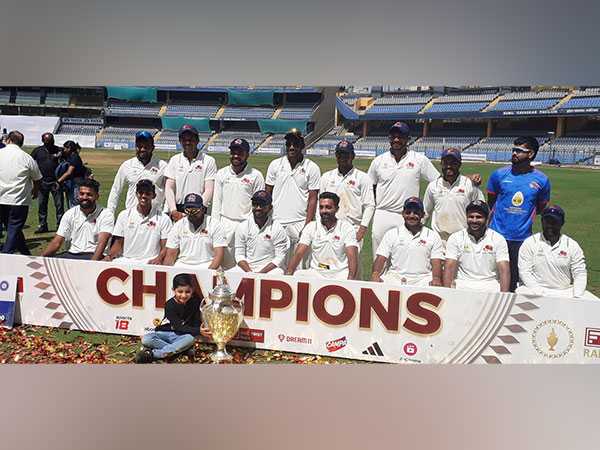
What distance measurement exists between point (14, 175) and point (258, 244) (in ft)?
8.37

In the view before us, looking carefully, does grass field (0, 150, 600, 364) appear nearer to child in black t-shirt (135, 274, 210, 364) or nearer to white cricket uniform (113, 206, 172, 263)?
child in black t-shirt (135, 274, 210, 364)

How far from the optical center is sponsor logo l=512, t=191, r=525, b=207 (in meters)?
4.00

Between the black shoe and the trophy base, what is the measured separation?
396 mm

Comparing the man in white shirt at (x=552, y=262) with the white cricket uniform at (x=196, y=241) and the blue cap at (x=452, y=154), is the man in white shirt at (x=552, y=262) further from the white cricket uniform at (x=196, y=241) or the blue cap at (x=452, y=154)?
the white cricket uniform at (x=196, y=241)

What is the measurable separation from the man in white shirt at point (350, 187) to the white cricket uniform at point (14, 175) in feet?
9.20

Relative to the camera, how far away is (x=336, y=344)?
146 inches

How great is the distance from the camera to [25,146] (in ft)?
18.2

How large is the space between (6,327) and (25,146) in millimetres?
2306

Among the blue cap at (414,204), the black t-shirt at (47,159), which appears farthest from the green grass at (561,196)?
the blue cap at (414,204)

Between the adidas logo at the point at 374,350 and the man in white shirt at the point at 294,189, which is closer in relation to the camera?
the adidas logo at the point at 374,350

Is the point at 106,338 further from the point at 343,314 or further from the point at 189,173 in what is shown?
the point at 343,314

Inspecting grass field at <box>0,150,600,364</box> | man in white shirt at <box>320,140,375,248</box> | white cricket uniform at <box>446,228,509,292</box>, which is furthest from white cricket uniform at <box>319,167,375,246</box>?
white cricket uniform at <box>446,228,509,292</box>

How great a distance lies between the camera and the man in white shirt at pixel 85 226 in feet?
14.2
